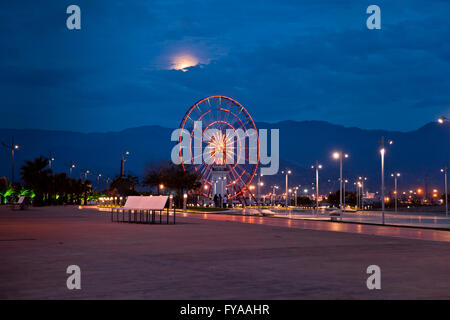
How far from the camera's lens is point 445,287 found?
858cm

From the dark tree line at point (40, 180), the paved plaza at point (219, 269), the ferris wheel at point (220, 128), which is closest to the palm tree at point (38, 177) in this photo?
the dark tree line at point (40, 180)

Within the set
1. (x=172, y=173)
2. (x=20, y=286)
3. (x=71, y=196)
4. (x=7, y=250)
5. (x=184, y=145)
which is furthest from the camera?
(x=71, y=196)

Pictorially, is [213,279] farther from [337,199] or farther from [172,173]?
[337,199]

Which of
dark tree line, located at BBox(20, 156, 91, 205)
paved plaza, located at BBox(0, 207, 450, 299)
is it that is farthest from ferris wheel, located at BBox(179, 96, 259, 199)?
paved plaza, located at BBox(0, 207, 450, 299)

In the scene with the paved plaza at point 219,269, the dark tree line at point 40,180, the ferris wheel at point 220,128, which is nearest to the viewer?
the paved plaza at point 219,269

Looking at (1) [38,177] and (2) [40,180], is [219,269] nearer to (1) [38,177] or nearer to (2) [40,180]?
(2) [40,180]

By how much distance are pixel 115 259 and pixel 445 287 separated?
6.56 meters

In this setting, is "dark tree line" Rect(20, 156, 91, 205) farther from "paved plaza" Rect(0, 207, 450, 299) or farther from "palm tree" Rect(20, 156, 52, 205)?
"paved plaza" Rect(0, 207, 450, 299)

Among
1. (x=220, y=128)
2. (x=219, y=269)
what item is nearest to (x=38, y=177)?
(x=220, y=128)

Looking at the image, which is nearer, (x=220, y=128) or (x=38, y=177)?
(x=220, y=128)

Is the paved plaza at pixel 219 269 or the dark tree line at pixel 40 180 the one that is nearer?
the paved plaza at pixel 219 269

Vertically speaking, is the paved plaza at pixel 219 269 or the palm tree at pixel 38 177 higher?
the palm tree at pixel 38 177

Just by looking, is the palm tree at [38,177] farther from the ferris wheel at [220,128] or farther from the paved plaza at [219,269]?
the paved plaza at [219,269]
